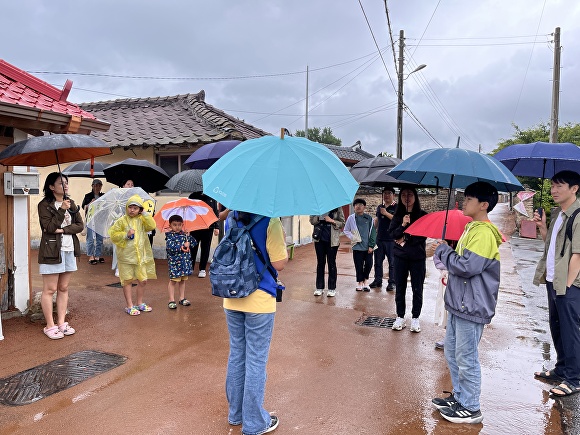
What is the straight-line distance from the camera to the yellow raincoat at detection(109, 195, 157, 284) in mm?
5559

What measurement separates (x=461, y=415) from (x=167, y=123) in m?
9.73

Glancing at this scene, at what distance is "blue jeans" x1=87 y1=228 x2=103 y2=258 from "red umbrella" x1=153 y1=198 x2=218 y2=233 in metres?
4.11

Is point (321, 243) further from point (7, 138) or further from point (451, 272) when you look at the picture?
point (7, 138)

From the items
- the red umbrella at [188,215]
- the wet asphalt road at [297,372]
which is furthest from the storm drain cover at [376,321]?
the red umbrella at [188,215]

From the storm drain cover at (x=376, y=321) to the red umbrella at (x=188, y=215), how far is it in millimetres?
2705

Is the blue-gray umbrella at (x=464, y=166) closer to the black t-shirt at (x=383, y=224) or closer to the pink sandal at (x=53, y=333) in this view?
the black t-shirt at (x=383, y=224)

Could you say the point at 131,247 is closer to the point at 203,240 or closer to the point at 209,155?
the point at 209,155

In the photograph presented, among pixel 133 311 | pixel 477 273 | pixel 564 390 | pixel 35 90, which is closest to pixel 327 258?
pixel 133 311

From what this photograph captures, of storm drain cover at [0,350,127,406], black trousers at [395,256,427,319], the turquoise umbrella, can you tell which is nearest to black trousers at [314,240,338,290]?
black trousers at [395,256,427,319]

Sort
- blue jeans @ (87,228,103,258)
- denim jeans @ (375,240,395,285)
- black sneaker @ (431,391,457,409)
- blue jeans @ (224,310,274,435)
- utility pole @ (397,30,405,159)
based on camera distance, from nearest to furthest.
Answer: blue jeans @ (224,310,274,435)
black sneaker @ (431,391,457,409)
denim jeans @ (375,240,395,285)
blue jeans @ (87,228,103,258)
utility pole @ (397,30,405,159)

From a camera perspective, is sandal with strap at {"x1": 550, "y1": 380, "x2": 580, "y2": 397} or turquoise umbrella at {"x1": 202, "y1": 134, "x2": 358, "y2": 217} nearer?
turquoise umbrella at {"x1": 202, "y1": 134, "x2": 358, "y2": 217}

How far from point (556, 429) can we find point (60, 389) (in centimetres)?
419

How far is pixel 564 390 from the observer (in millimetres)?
3723

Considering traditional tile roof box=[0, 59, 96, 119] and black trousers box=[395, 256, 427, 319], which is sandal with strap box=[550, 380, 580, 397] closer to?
black trousers box=[395, 256, 427, 319]
